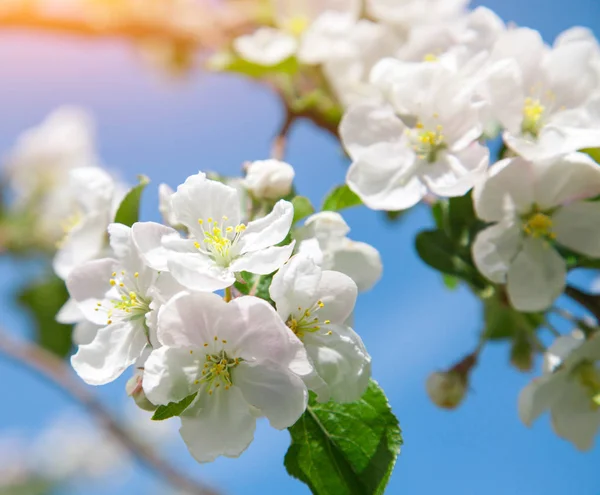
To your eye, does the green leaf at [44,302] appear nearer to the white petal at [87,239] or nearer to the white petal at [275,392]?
the white petal at [87,239]

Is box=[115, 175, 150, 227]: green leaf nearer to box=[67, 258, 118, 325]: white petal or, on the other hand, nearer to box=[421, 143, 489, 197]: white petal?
box=[67, 258, 118, 325]: white petal

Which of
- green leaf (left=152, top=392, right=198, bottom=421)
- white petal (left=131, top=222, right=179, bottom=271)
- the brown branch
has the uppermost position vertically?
white petal (left=131, top=222, right=179, bottom=271)

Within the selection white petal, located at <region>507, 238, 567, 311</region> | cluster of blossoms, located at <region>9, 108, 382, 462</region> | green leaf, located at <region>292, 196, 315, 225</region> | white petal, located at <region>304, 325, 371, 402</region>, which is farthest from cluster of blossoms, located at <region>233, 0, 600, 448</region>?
white petal, located at <region>304, 325, 371, 402</region>

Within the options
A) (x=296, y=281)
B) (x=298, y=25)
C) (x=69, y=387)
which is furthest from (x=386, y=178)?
(x=69, y=387)

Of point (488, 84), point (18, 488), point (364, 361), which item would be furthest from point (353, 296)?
point (18, 488)

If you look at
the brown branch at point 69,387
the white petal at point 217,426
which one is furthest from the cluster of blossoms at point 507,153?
the brown branch at point 69,387

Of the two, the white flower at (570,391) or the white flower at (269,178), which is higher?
the white flower at (269,178)

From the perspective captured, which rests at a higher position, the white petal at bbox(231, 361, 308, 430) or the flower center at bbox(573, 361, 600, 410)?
the white petal at bbox(231, 361, 308, 430)
